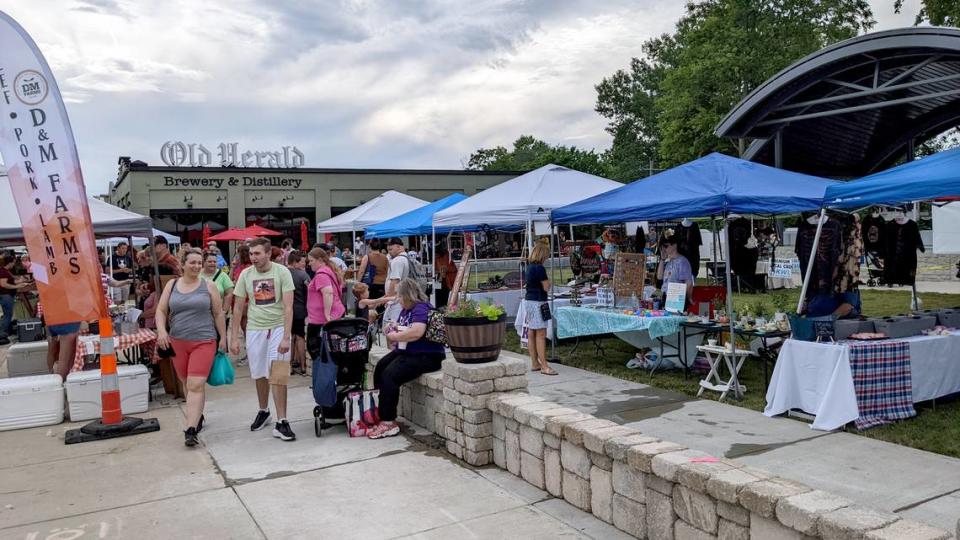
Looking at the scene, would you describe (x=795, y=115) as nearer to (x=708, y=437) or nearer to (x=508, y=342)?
(x=508, y=342)

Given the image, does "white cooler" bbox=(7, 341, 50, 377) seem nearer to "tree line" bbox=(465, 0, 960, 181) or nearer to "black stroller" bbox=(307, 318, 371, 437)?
"black stroller" bbox=(307, 318, 371, 437)

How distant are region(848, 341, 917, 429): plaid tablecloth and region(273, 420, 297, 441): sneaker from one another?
483cm

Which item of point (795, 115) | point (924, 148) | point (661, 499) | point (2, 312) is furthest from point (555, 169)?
point (924, 148)

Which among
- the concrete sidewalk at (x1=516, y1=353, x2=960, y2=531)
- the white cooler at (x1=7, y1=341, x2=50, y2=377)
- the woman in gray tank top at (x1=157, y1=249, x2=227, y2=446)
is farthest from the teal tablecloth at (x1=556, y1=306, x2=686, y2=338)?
the white cooler at (x1=7, y1=341, x2=50, y2=377)

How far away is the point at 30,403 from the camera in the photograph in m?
6.75

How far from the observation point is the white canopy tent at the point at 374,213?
1739 centimetres

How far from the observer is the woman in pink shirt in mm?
7621

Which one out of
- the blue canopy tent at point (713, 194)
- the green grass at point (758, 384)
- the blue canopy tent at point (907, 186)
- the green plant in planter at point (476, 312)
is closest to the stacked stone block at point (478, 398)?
the green plant in planter at point (476, 312)

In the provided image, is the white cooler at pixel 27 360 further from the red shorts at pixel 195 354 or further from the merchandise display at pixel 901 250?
the merchandise display at pixel 901 250

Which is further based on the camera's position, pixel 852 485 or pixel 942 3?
pixel 942 3

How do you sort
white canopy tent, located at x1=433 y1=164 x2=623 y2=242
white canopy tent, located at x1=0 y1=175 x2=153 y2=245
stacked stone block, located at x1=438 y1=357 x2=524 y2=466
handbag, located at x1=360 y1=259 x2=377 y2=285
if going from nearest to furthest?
1. stacked stone block, located at x1=438 y1=357 x2=524 y2=466
2. white canopy tent, located at x1=0 y1=175 x2=153 y2=245
3. white canopy tent, located at x1=433 y1=164 x2=623 y2=242
4. handbag, located at x1=360 y1=259 x2=377 y2=285

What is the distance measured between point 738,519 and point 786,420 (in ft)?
11.6

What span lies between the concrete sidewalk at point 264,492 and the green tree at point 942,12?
2301 centimetres

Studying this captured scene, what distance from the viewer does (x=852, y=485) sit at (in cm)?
452
